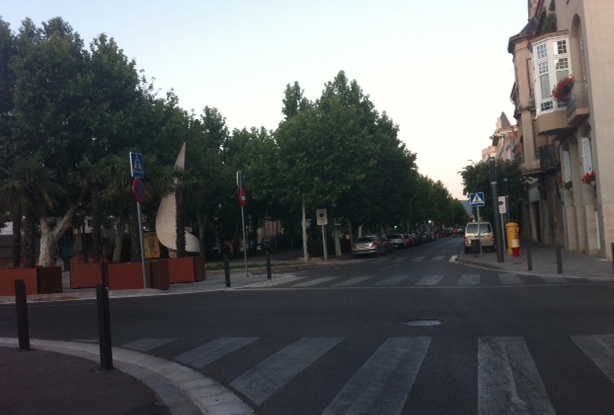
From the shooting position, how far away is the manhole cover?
469 inches

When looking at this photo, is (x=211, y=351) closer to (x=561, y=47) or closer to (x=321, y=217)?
(x=561, y=47)

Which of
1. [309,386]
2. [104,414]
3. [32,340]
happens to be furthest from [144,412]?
[32,340]

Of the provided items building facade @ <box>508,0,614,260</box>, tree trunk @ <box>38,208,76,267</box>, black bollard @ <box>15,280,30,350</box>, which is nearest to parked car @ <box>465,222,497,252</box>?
building facade @ <box>508,0,614,260</box>

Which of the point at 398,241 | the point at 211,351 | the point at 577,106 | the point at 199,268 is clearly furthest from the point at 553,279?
the point at 398,241

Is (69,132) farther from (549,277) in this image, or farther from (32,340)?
(549,277)

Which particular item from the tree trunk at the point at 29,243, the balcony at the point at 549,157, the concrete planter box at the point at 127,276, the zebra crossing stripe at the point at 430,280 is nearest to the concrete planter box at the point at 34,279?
the tree trunk at the point at 29,243

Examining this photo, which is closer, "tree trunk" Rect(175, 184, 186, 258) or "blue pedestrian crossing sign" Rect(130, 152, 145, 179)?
"blue pedestrian crossing sign" Rect(130, 152, 145, 179)

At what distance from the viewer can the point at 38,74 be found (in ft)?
89.2

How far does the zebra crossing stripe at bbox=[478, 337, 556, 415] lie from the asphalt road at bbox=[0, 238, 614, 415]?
12mm

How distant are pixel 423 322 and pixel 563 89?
20.3 m

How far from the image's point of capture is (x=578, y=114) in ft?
91.0

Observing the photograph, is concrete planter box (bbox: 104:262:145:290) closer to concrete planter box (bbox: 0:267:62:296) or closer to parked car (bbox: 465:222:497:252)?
concrete planter box (bbox: 0:267:62:296)

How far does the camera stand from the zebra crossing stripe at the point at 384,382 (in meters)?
6.86

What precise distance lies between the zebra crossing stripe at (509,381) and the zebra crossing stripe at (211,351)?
3549 mm
